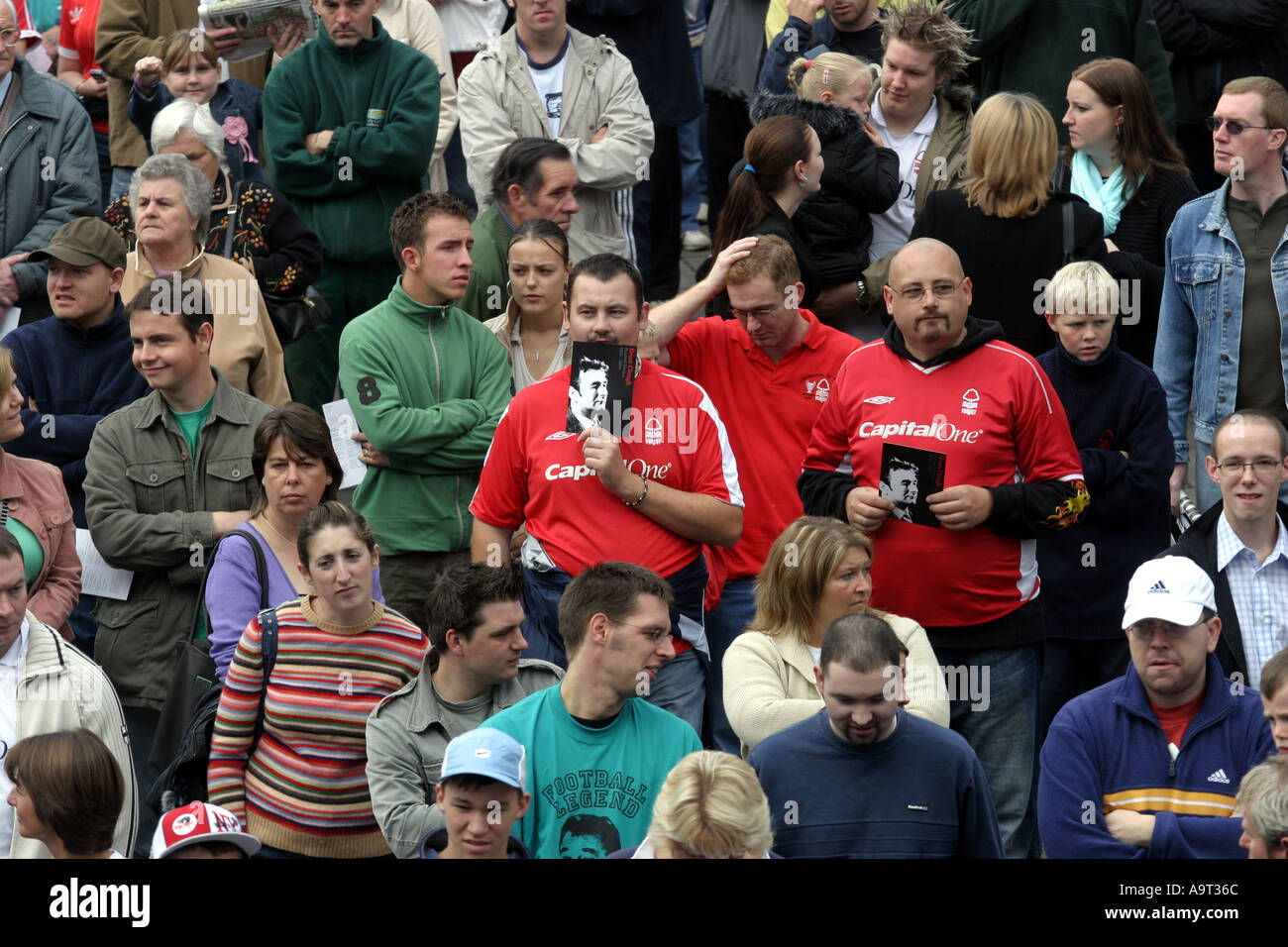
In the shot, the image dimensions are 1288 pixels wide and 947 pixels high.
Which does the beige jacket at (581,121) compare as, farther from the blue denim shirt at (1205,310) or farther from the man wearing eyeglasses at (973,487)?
the man wearing eyeglasses at (973,487)

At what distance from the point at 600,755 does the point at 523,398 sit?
160cm

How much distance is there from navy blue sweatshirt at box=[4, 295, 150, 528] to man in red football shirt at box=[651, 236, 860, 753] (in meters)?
2.35

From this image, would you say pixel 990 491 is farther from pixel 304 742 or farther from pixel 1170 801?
pixel 304 742

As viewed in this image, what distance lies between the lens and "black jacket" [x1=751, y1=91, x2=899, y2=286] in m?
8.48

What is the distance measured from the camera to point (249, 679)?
6.01 metres

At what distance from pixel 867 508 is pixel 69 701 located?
110 inches

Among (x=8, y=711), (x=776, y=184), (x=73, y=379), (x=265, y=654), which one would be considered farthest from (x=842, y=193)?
(x=8, y=711)

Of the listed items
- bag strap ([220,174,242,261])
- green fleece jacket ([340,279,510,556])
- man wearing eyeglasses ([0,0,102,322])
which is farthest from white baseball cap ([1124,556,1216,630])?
man wearing eyeglasses ([0,0,102,322])

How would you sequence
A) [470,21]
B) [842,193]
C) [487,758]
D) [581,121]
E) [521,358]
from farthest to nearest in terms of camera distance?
[470,21]
[581,121]
[842,193]
[521,358]
[487,758]

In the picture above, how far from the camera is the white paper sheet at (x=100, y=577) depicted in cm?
716

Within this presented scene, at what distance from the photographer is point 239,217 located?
8.77 meters

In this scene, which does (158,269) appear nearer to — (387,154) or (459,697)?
(387,154)
